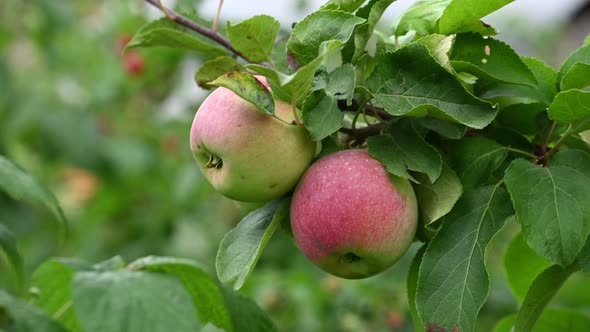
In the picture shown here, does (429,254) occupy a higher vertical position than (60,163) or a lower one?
higher

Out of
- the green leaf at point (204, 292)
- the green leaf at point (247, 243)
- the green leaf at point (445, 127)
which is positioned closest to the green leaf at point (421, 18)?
the green leaf at point (445, 127)

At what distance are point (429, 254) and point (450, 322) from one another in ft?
0.23

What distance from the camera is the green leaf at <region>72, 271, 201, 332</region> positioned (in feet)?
2.53

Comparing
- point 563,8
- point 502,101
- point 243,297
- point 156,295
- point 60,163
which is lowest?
point 563,8

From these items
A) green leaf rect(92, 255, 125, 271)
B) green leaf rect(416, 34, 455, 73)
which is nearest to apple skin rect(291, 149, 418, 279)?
green leaf rect(416, 34, 455, 73)

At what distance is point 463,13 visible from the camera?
83 cm

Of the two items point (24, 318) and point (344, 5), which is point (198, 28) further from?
point (24, 318)

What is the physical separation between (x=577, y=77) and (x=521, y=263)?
0.30 m

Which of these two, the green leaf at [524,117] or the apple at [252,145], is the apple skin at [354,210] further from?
the green leaf at [524,117]

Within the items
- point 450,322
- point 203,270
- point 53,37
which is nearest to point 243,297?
point 203,270

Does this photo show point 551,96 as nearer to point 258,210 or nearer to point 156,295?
point 258,210

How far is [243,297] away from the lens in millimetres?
965

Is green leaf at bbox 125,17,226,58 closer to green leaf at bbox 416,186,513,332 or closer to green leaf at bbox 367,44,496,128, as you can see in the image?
green leaf at bbox 367,44,496,128

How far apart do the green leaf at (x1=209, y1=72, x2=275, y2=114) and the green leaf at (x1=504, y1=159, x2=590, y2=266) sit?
238mm
